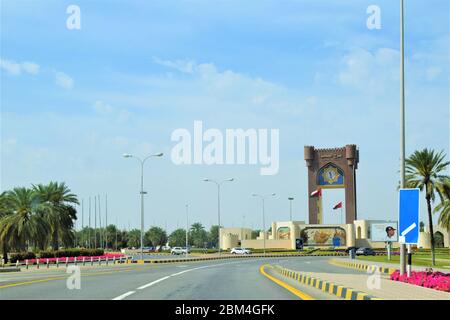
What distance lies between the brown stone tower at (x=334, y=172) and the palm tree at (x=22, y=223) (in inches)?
2604

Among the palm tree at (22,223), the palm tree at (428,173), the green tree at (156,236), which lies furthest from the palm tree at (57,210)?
the green tree at (156,236)

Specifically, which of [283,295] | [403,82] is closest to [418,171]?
[403,82]

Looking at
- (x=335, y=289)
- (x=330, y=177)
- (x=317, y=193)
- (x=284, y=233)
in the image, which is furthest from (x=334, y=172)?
(x=335, y=289)

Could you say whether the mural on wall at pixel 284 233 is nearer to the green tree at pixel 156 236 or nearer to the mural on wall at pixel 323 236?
the mural on wall at pixel 323 236

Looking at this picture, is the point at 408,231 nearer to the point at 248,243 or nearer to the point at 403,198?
the point at 403,198

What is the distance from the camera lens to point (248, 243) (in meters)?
135

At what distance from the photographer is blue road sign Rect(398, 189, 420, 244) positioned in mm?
21188

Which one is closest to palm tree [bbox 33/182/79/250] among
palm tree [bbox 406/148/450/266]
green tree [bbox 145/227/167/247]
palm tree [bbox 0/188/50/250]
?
palm tree [bbox 0/188/50/250]

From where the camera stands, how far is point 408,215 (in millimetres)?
21375

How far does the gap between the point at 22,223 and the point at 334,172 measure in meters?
71.7

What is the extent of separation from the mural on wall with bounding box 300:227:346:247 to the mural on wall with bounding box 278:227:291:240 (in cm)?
395

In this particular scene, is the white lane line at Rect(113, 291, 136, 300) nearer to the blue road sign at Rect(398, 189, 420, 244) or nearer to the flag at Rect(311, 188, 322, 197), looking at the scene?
the blue road sign at Rect(398, 189, 420, 244)

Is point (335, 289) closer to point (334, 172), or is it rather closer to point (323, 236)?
point (323, 236)
